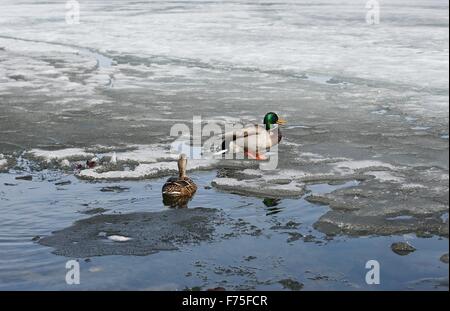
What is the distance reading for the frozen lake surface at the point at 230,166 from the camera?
5.85 metres

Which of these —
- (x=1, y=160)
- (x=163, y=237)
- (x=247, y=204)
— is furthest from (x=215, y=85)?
(x=163, y=237)

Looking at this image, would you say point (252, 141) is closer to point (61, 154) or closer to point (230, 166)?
point (230, 166)

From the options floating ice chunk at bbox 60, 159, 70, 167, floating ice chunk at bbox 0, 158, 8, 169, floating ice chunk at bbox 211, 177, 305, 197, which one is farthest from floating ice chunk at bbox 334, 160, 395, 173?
floating ice chunk at bbox 0, 158, 8, 169

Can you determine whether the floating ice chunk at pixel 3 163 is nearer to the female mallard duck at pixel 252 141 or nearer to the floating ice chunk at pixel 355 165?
the female mallard duck at pixel 252 141

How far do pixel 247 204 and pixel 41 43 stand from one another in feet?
53.4

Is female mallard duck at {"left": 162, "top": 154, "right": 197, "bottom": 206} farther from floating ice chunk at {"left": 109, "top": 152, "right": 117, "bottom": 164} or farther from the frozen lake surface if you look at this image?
floating ice chunk at {"left": 109, "top": 152, "right": 117, "bottom": 164}

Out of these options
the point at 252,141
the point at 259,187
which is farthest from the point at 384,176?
the point at 252,141

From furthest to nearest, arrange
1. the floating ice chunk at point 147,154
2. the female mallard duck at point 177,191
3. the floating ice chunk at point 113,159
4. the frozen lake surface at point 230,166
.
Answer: the floating ice chunk at point 147,154
the floating ice chunk at point 113,159
the female mallard duck at point 177,191
the frozen lake surface at point 230,166

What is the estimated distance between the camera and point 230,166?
915 centimetres

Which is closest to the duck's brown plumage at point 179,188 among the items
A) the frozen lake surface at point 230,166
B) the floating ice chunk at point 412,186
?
the frozen lake surface at point 230,166

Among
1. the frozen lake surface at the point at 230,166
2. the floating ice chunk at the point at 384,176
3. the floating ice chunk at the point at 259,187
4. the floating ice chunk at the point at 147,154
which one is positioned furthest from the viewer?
the floating ice chunk at the point at 147,154

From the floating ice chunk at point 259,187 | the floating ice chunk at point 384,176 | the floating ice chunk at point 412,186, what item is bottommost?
the floating ice chunk at point 259,187

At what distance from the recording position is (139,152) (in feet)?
31.5

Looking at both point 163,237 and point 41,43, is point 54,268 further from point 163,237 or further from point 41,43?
point 41,43
